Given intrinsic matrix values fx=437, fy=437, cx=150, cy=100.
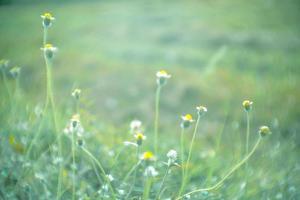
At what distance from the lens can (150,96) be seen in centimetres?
434

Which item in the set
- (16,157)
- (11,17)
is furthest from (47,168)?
(11,17)

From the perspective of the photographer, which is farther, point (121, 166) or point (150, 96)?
point (150, 96)

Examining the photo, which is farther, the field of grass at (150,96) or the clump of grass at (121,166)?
the field of grass at (150,96)

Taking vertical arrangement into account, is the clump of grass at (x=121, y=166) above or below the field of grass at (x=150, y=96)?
above

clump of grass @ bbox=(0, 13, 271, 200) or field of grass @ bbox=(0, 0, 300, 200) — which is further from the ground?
clump of grass @ bbox=(0, 13, 271, 200)

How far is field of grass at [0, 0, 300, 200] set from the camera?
1730 mm

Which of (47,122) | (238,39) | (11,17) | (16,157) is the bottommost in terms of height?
(11,17)

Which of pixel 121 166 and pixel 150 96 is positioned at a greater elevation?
pixel 121 166

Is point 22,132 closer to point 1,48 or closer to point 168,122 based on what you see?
point 168,122

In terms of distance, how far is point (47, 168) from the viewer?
1.78 metres

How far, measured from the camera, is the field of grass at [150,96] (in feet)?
5.68

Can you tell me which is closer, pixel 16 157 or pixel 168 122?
pixel 16 157

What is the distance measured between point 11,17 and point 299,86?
6.17 m

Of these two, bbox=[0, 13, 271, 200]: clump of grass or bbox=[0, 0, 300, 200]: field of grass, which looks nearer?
bbox=[0, 13, 271, 200]: clump of grass
